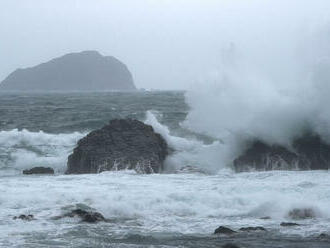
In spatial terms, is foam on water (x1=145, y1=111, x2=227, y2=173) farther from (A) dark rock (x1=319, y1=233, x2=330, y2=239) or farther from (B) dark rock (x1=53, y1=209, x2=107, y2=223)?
(A) dark rock (x1=319, y1=233, x2=330, y2=239)

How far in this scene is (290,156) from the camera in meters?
18.5

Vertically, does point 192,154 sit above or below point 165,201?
above

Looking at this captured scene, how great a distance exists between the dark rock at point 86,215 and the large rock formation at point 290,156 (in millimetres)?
7831

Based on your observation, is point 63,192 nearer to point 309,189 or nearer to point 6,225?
point 6,225

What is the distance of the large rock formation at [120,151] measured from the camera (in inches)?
725

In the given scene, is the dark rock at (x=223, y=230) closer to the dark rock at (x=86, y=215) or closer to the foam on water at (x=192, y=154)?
the dark rock at (x=86, y=215)

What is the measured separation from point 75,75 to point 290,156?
15087cm

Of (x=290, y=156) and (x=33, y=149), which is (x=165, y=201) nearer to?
(x=290, y=156)

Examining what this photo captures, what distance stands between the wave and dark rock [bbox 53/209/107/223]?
347 inches

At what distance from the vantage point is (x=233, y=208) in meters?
12.9

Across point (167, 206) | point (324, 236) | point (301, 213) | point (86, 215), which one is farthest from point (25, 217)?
point (324, 236)

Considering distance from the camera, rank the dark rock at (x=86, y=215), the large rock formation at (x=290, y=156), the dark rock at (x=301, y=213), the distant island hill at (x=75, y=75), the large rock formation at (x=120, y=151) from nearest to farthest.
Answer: the dark rock at (x=86, y=215), the dark rock at (x=301, y=213), the large rock formation at (x=290, y=156), the large rock formation at (x=120, y=151), the distant island hill at (x=75, y=75)

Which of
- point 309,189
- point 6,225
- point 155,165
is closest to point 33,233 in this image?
point 6,225

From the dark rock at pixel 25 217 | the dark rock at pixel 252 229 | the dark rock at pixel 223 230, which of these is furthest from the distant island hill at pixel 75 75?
the dark rock at pixel 223 230
